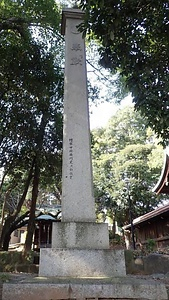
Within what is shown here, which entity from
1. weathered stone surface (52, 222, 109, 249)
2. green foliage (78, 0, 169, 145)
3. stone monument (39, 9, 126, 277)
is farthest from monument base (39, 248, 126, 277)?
green foliage (78, 0, 169, 145)

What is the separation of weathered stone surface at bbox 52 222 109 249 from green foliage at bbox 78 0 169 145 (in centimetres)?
209

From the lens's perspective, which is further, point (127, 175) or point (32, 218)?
point (127, 175)

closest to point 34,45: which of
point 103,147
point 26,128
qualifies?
point 26,128

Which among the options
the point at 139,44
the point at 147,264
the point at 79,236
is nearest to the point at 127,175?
the point at 147,264

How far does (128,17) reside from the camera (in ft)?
12.6

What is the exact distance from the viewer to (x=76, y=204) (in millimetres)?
3684

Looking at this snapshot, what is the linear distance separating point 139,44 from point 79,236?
325cm

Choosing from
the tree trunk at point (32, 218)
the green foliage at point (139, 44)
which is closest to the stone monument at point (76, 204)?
the green foliage at point (139, 44)

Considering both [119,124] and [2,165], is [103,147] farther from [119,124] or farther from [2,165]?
[2,165]

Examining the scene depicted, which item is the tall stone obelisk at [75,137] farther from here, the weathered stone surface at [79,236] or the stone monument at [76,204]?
the weathered stone surface at [79,236]

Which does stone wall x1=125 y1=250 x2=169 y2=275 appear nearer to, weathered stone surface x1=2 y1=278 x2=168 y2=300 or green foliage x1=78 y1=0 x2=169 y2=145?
green foliage x1=78 y1=0 x2=169 y2=145

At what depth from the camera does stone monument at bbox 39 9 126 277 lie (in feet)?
9.96

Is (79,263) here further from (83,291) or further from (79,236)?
(83,291)

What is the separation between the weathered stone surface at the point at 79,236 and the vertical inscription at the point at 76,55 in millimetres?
3130
